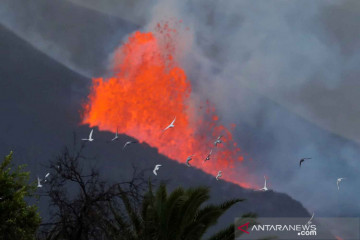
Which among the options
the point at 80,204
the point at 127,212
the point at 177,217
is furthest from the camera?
the point at 127,212

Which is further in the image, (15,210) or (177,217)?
(15,210)

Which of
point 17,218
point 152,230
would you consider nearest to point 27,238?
point 17,218

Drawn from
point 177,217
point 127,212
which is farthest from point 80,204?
point 177,217

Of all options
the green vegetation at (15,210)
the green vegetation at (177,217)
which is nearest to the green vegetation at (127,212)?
the green vegetation at (177,217)

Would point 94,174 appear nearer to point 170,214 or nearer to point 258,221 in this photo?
point 170,214

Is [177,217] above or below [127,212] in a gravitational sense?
below

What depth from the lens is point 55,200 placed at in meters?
17.2

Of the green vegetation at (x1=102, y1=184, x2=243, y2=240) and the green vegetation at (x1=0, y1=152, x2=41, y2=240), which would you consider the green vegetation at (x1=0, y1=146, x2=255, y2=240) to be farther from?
the green vegetation at (x1=0, y1=152, x2=41, y2=240)

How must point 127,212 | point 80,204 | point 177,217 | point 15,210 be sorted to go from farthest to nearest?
point 15,210 → point 127,212 → point 80,204 → point 177,217

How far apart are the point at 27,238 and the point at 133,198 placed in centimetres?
552

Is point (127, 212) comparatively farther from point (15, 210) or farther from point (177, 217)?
point (15, 210)

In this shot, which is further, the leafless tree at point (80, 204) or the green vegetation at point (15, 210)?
the green vegetation at point (15, 210)

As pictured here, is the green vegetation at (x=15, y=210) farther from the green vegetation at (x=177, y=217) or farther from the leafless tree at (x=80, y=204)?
the green vegetation at (x=177, y=217)

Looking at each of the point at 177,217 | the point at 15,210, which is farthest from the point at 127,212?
the point at 15,210
